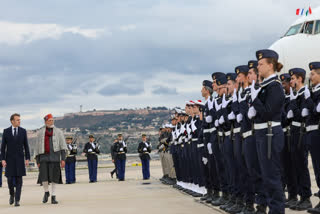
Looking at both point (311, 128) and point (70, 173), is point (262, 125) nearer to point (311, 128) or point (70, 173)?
point (311, 128)

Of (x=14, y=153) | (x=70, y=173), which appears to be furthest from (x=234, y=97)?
(x=70, y=173)

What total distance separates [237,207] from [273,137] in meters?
2.11

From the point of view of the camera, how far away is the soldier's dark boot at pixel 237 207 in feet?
29.0

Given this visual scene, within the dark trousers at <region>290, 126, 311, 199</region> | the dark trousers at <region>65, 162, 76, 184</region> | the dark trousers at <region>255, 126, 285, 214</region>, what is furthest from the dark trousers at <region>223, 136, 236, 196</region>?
the dark trousers at <region>65, 162, 76, 184</region>

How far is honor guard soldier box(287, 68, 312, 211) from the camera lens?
925 centimetres

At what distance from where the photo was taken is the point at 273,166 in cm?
712

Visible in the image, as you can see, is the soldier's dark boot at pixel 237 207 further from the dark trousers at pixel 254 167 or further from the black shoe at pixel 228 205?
the dark trousers at pixel 254 167

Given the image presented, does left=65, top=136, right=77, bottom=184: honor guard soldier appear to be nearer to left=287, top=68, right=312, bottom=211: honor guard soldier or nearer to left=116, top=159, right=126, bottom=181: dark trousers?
left=116, top=159, right=126, bottom=181: dark trousers

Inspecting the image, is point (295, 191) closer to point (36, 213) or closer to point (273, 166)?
point (273, 166)

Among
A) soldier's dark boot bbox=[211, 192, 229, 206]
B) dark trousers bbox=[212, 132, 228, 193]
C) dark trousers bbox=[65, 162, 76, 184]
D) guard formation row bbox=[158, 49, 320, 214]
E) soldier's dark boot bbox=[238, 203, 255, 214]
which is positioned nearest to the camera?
guard formation row bbox=[158, 49, 320, 214]

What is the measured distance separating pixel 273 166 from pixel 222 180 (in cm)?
298

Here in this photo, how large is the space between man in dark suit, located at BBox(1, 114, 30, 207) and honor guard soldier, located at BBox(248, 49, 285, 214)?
6.86 m

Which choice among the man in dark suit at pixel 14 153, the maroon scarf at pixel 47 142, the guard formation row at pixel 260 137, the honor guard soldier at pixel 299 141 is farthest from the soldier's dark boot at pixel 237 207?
the man in dark suit at pixel 14 153

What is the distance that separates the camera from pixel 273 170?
23.4 ft
